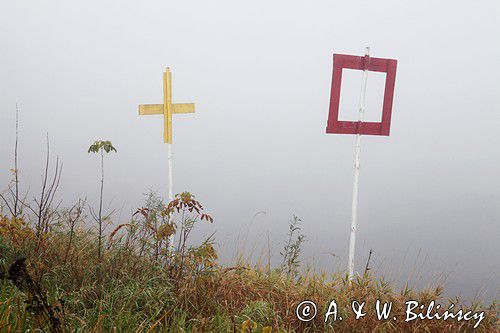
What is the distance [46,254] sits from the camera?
14.7 ft

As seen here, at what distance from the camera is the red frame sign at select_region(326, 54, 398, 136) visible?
243 inches

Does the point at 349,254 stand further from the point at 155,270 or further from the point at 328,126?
the point at 155,270

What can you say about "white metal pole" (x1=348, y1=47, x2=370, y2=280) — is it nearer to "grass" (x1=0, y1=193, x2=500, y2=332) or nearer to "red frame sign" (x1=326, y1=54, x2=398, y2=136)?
"red frame sign" (x1=326, y1=54, x2=398, y2=136)

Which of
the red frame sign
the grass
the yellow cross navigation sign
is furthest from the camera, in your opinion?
the yellow cross navigation sign

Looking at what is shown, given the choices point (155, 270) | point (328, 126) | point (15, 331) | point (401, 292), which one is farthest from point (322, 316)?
point (328, 126)

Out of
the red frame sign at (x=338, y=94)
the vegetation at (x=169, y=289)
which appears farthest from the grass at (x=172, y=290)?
the red frame sign at (x=338, y=94)

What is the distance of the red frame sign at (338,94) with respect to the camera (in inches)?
243

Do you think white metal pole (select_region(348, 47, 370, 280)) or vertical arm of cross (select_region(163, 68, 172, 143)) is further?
vertical arm of cross (select_region(163, 68, 172, 143))

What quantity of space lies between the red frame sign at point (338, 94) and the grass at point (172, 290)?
2055mm

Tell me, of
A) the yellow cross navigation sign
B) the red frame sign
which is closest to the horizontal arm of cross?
the yellow cross navigation sign

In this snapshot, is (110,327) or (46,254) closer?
(110,327)

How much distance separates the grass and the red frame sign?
2.05 metres

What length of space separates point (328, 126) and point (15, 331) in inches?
173

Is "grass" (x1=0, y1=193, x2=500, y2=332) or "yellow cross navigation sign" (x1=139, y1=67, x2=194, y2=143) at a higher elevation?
"yellow cross navigation sign" (x1=139, y1=67, x2=194, y2=143)
